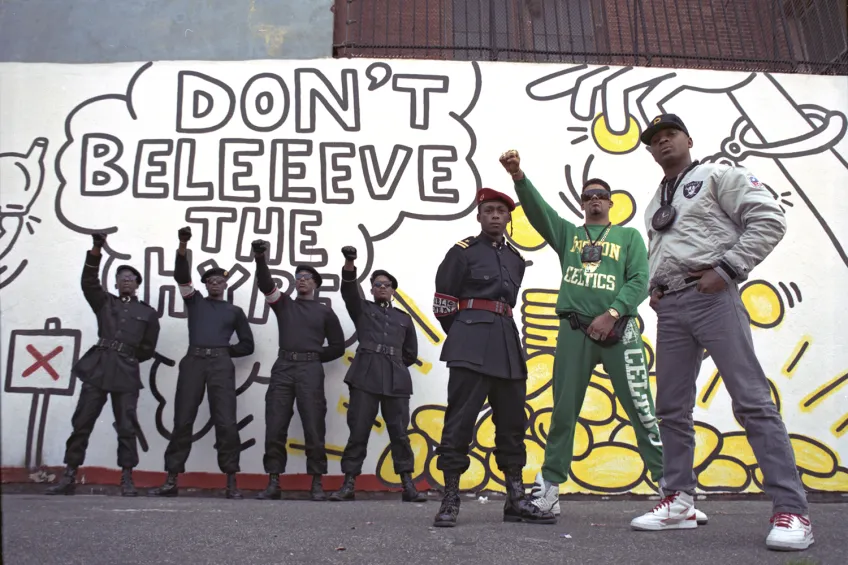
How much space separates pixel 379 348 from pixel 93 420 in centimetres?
226

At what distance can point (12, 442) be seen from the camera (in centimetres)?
628

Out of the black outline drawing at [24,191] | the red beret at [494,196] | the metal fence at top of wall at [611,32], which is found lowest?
the red beret at [494,196]

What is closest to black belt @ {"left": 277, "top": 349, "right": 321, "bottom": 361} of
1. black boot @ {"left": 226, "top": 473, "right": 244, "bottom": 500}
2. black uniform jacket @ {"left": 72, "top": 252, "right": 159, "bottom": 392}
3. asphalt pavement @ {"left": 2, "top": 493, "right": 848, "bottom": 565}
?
black boot @ {"left": 226, "top": 473, "right": 244, "bottom": 500}

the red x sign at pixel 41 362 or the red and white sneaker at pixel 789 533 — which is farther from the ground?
the red x sign at pixel 41 362

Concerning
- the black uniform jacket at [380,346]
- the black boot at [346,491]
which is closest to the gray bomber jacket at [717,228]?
the black uniform jacket at [380,346]

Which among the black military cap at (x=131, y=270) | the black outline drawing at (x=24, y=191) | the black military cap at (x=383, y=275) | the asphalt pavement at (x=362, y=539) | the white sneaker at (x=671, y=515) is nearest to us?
the asphalt pavement at (x=362, y=539)

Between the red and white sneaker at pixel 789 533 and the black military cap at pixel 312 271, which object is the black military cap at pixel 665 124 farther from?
the black military cap at pixel 312 271

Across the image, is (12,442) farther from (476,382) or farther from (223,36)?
(476,382)

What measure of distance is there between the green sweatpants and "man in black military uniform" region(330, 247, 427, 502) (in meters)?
2.12

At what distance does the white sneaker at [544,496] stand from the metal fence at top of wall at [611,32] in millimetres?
4377

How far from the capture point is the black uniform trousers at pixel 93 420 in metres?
6.05

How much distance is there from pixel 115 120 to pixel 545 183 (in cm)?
375

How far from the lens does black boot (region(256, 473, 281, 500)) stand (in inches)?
235

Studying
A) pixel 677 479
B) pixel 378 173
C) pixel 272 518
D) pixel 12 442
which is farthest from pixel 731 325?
pixel 12 442
